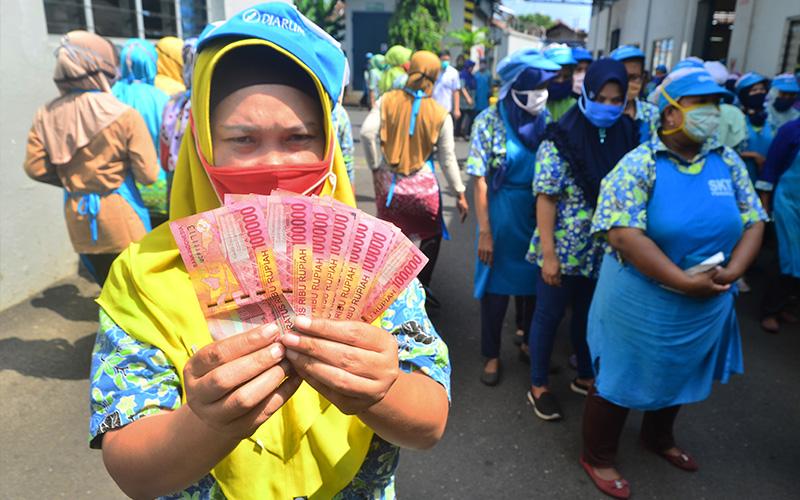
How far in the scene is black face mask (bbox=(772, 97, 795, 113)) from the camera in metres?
5.96

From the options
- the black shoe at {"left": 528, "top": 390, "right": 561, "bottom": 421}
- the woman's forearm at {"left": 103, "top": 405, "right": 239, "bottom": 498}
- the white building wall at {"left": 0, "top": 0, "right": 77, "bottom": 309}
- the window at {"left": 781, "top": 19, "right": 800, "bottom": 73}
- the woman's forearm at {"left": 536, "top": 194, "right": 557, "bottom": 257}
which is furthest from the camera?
the window at {"left": 781, "top": 19, "right": 800, "bottom": 73}

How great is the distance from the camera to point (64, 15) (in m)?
5.91

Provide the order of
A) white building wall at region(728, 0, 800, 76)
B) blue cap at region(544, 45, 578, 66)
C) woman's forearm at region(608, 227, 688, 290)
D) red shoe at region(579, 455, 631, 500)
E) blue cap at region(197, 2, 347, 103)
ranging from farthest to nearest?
white building wall at region(728, 0, 800, 76)
blue cap at region(544, 45, 578, 66)
red shoe at region(579, 455, 631, 500)
woman's forearm at region(608, 227, 688, 290)
blue cap at region(197, 2, 347, 103)

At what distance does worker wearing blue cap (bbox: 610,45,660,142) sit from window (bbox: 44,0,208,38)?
533 centimetres

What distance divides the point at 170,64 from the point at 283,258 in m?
5.55

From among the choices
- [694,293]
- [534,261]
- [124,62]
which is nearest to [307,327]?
[694,293]

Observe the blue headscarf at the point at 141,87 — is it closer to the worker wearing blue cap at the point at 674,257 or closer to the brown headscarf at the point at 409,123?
the brown headscarf at the point at 409,123

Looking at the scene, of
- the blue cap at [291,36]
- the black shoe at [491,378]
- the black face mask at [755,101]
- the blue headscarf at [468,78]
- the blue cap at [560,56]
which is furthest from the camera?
the blue headscarf at [468,78]

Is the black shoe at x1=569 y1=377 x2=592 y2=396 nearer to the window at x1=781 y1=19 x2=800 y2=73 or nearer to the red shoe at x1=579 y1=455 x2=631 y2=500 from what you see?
the red shoe at x1=579 y1=455 x2=631 y2=500

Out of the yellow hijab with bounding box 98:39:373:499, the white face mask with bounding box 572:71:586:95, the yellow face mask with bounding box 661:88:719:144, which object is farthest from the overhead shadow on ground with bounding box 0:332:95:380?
the white face mask with bounding box 572:71:586:95

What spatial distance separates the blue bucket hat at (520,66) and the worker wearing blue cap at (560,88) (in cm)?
17

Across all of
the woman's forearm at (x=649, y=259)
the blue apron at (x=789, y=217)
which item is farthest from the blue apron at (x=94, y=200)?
the blue apron at (x=789, y=217)

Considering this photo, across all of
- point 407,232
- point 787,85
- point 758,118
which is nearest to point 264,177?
point 407,232

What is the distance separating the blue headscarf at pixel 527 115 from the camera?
3617 mm
